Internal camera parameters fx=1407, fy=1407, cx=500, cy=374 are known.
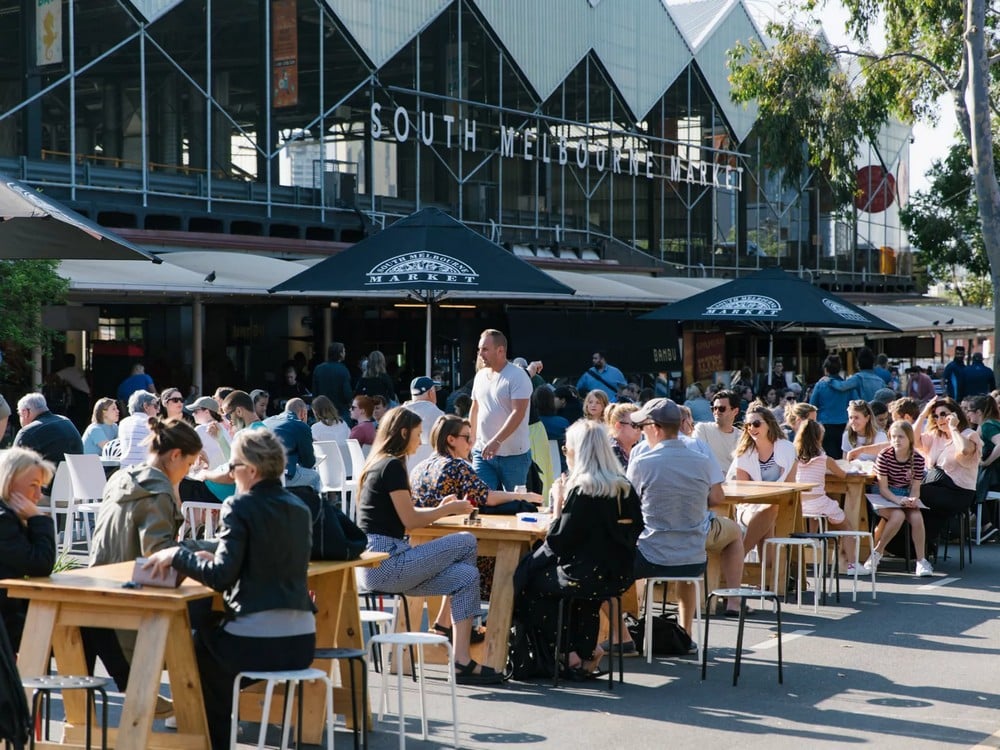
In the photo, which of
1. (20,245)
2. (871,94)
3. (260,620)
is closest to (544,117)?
(871,94)

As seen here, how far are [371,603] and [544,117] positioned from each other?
80.9 ft

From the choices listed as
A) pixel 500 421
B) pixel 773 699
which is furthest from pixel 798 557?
pixel 773 699

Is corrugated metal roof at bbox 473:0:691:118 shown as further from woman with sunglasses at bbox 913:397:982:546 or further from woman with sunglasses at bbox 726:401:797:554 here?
woman with sunglasses at bbox 726:401:797:554

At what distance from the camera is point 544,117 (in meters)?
32.0

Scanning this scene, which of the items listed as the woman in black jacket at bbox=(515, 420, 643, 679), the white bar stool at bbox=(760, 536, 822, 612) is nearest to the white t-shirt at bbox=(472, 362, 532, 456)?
the white bar stool at bbox=(760, 536, 822, 612)

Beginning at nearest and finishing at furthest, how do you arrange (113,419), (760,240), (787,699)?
(787,699) < (113,419) < (760,240)

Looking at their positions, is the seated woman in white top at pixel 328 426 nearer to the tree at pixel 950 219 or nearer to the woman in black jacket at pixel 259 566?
the woman in black jacket at pixel 259 566

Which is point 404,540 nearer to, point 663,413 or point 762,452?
point 663,413

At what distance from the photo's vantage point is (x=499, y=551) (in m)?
8.55

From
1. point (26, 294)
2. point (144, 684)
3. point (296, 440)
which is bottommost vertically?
point (144, 684)

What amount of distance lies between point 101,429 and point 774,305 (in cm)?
792

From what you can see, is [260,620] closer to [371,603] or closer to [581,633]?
[371,603]

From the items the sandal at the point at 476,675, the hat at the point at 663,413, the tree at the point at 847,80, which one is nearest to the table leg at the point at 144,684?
the sandal at the point at 476,675

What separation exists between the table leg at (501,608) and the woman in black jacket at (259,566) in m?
2.37
